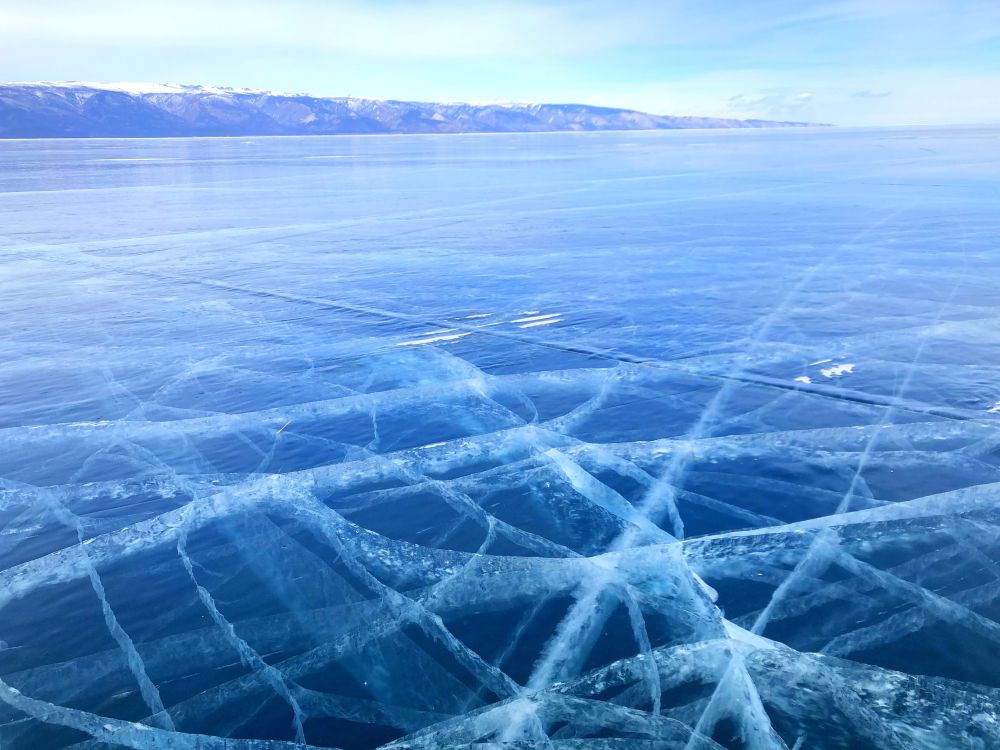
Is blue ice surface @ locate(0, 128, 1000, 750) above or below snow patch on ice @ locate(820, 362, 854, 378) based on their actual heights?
below

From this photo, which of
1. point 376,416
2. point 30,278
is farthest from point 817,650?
point 30,278

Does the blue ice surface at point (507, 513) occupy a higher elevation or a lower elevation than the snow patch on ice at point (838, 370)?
lower

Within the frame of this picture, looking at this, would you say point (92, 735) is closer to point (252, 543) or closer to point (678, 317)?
point (252, 543)

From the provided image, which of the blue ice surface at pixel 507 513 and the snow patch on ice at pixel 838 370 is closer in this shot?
the blue ice surface at pixel 507 513

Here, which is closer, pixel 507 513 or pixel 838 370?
pixel 507 513

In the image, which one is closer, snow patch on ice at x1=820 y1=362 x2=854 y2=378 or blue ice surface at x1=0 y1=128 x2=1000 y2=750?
blue ice surface at x1=0 y1=128 x2=1000 y2=750

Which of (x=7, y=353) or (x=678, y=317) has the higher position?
(x=678, y=317)

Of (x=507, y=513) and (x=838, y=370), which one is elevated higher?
(x=838, y=370)

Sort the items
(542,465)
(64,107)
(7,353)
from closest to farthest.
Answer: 1. (542,465)
2. (7,353)
3. (64,107)
